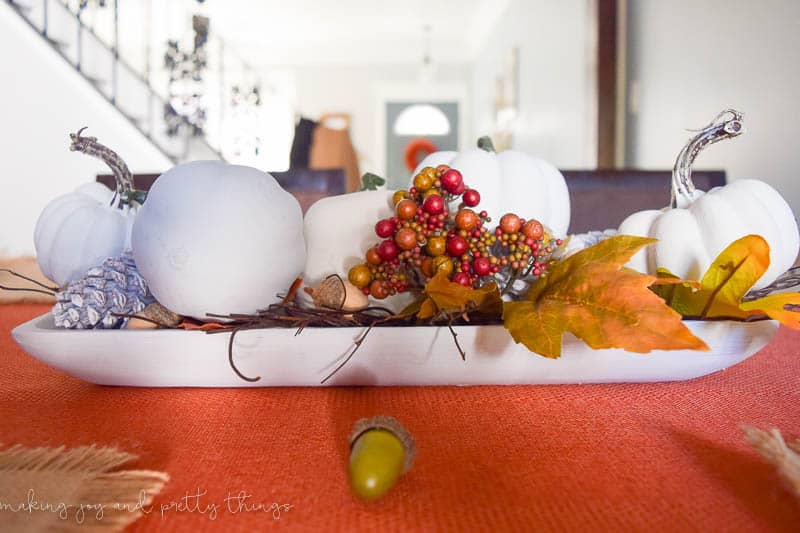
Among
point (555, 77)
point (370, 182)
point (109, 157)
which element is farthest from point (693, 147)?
point (555, 77)

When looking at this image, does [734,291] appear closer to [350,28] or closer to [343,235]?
[343,235]

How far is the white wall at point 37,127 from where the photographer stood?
3125 mm

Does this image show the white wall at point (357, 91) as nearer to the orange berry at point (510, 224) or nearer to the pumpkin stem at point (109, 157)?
the pumpkin stem at point (109, 157)

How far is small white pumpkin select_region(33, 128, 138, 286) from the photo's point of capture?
0.56 m

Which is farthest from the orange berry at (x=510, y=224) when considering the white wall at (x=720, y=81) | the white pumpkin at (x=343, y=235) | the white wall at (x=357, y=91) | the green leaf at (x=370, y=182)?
the white wall at (x=357, y=91)

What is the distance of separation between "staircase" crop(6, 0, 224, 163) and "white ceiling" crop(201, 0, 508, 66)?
64.2 inches

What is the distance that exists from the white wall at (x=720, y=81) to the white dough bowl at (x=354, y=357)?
3.65 ft

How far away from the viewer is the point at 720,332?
426 mm

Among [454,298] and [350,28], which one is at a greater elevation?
[350,28]

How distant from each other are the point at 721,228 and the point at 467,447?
0.33 m

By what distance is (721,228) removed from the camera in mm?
485

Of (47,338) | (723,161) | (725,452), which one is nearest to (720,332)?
(725,452)

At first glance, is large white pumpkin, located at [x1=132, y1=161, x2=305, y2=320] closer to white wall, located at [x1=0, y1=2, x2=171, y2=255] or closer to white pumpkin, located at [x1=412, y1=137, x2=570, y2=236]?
white pumpkin, located at [x1=412, y1=137, x2=570, y2=236]

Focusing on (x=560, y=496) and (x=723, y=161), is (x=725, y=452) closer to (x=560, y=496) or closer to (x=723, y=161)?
(x=560, y=496)
